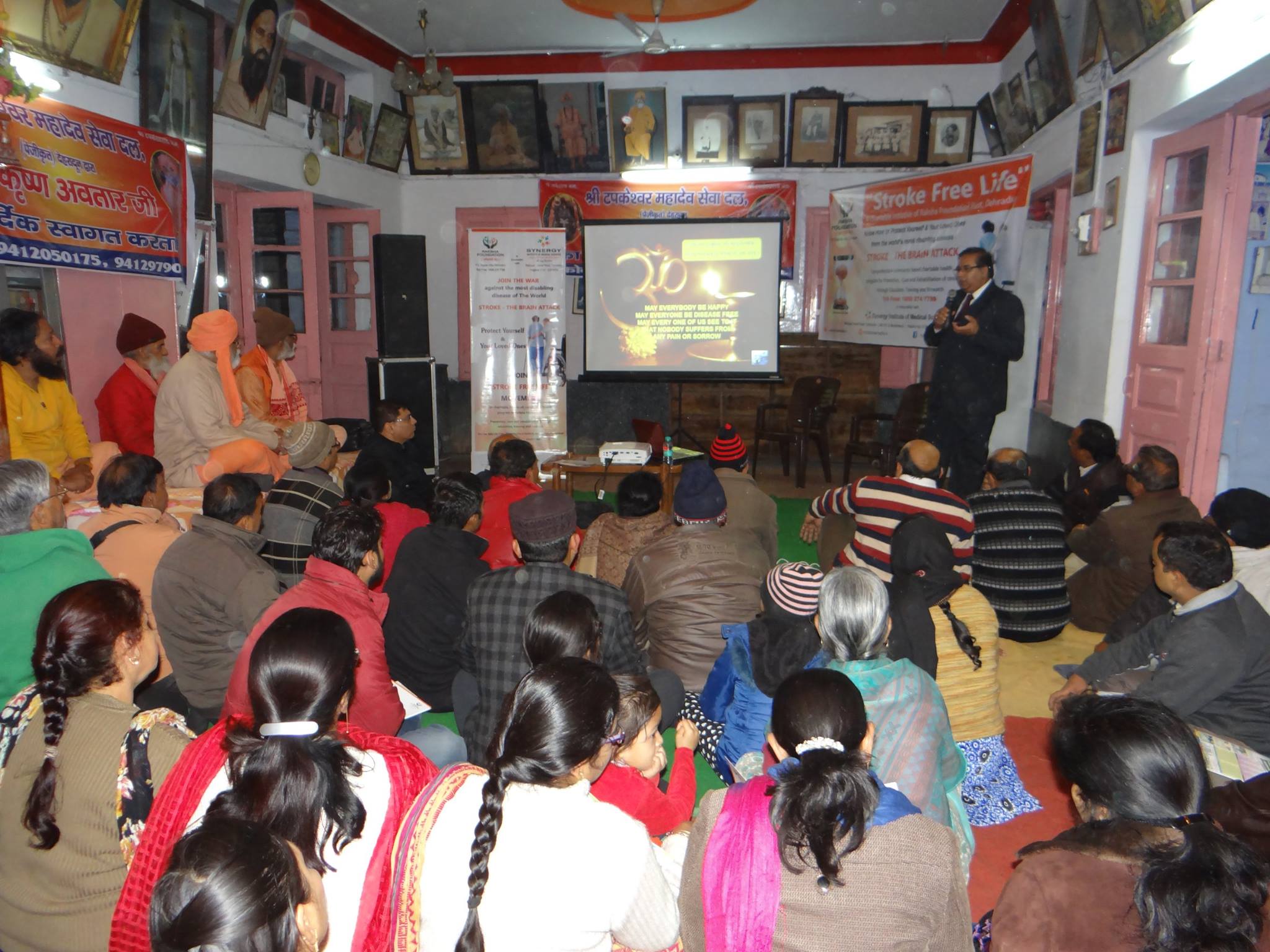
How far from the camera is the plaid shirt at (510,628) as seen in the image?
2.24 metres

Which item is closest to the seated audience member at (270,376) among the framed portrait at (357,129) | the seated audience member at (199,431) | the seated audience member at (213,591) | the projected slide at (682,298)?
the seated audience member at (199,431)

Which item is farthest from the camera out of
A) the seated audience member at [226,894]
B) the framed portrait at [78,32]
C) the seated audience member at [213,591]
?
the framed portrait at [78,32]

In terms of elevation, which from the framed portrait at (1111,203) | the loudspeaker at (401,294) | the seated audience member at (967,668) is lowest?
the seated audience member at (967,668)

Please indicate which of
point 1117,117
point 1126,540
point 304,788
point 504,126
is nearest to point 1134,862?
point 304,788

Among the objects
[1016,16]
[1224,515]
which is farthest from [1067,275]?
[1224,515]

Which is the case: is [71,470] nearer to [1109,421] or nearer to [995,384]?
[995,384]

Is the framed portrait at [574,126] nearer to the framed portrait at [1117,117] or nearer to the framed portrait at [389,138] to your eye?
the framed portrait at [389,138]

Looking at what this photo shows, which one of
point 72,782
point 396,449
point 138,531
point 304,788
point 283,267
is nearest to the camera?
point 304,788

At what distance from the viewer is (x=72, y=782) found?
149 centimetres

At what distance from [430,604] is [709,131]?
6535 millimetres

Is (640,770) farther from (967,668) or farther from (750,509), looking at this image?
(750,509)

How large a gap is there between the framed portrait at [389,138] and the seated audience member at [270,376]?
11.3 feet

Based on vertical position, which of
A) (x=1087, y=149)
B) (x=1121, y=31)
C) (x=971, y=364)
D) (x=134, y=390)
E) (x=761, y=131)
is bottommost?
(x=134, y=390)

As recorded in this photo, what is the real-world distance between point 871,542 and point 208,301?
189 inches
